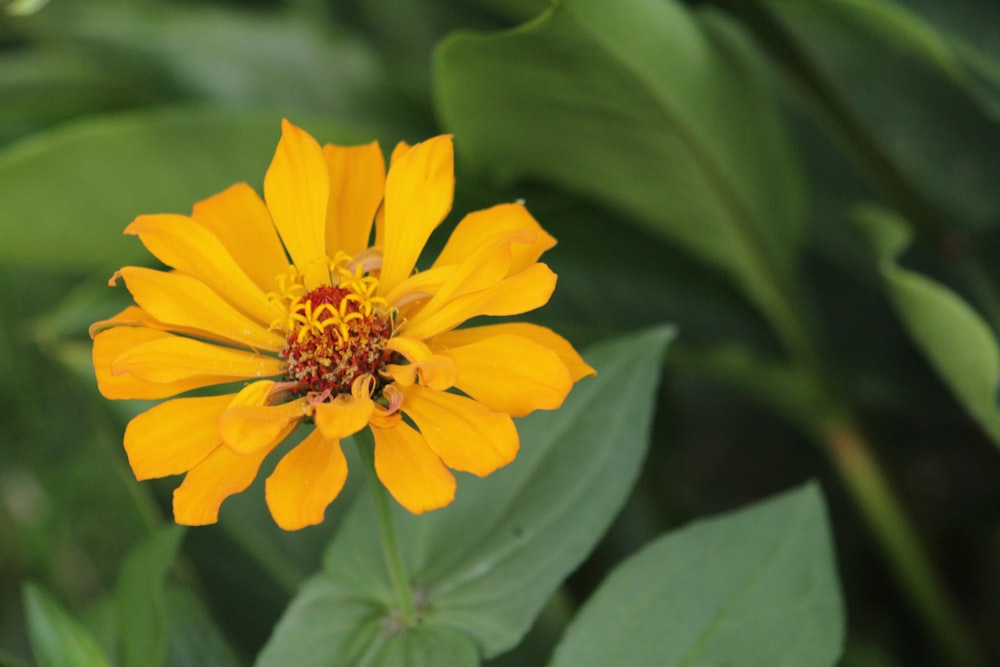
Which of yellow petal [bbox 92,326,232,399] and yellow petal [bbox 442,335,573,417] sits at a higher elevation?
yellow petal [bbox 442,335,573,417]

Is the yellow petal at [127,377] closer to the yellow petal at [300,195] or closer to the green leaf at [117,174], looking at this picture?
the yellow petal at [300,195]

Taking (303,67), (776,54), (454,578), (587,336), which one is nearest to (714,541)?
(454,578)

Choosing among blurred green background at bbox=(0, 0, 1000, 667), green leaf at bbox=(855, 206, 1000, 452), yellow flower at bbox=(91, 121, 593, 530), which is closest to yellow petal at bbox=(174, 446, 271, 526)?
yellow flower at bbox=(91, 121, 593, 530)

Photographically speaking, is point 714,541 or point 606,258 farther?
point 606,258

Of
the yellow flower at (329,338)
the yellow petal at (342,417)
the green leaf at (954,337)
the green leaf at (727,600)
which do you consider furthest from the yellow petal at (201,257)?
the green leaf at (954,337)

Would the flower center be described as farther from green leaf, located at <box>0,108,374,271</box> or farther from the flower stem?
green leaf, located at <box>0,108,374,271</box>

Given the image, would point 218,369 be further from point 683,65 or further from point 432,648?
point 683,65

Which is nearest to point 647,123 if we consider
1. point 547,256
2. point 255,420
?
point 547,256
